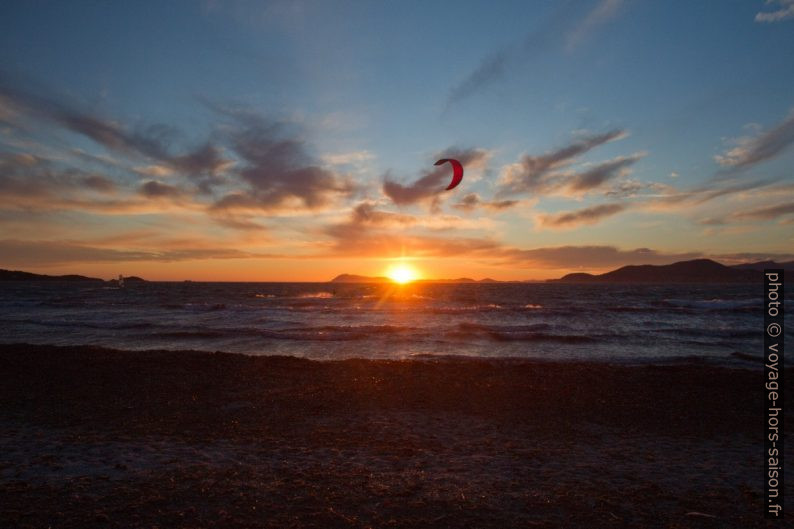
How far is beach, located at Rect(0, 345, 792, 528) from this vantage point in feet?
17.4

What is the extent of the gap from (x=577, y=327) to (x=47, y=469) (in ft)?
111

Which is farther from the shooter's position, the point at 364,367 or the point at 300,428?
the point at 364,367

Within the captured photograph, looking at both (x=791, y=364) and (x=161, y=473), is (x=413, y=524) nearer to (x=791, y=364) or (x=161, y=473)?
(x=161, y=473)

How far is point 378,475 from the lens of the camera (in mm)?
6375

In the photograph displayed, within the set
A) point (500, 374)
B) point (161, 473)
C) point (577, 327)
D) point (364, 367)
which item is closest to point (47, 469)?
point (161, 473)

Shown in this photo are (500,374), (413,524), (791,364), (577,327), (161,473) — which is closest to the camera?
(413,524)

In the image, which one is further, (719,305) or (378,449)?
(719,305)

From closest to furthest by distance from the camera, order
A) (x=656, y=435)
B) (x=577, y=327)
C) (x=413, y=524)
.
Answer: (x=413, y=524)
(x=656, y=435)
(x=577, y=327)

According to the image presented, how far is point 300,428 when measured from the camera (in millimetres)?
8578

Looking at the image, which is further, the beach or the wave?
the wave

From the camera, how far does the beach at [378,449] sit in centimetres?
530

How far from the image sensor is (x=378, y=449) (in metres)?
7.52

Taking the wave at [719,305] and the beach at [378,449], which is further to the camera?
the wave at [719,305]

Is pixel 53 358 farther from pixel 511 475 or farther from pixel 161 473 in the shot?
pixel 511 475
